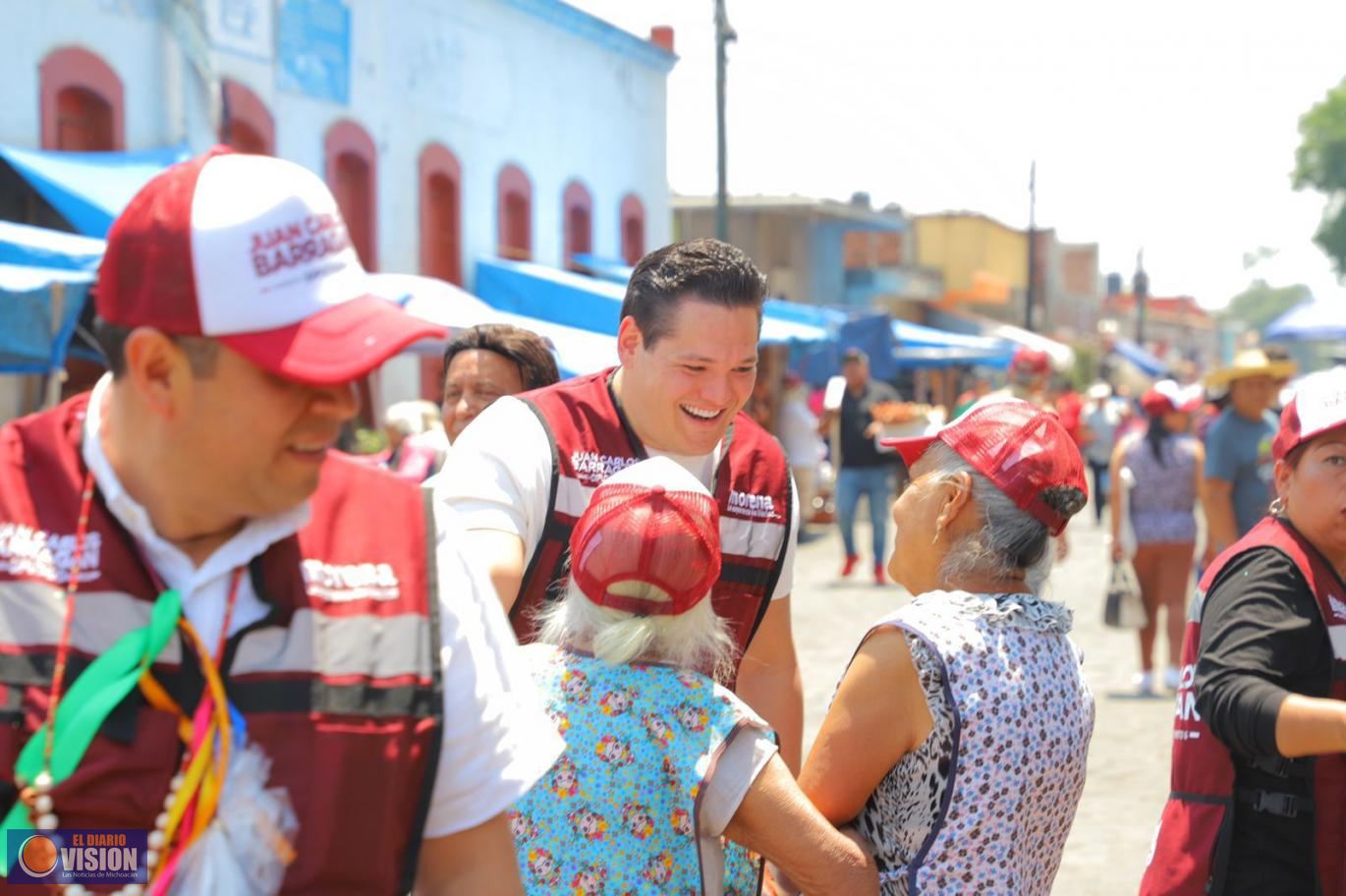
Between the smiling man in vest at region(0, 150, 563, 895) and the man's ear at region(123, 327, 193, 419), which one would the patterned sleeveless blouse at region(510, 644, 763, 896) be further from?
the man's ear at region(123, 327, 193, 419)

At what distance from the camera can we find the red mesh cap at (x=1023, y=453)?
2.97 meters

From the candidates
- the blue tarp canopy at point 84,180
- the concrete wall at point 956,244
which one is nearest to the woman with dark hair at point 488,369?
the blue tarp canopy at point 84,180

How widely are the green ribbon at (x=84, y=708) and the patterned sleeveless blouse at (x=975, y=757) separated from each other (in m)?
1.42

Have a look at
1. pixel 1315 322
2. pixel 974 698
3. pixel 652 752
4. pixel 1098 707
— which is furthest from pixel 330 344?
pixel 1315 322

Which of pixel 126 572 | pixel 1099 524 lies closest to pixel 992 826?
pixel 126 572

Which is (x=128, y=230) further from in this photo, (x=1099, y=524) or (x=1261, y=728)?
(x=1099, y=524)

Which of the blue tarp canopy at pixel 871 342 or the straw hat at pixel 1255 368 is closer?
the straw hat at pixel 1255 368

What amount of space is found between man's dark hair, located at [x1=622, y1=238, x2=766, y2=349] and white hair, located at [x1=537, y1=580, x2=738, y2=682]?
0.96m

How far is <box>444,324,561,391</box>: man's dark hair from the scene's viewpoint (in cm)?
466

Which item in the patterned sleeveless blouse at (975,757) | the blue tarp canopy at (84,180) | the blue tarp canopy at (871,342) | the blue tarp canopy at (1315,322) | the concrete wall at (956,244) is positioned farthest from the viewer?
the concrete wall at (956,244)

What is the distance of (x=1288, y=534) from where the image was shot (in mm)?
3238

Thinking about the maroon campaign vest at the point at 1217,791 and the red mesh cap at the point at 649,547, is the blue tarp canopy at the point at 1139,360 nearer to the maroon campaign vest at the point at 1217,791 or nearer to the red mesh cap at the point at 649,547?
the maroon campaign vest at the point at 1217,791

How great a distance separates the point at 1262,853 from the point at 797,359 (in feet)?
73.8

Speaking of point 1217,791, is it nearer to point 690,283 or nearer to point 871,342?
point 690,283
